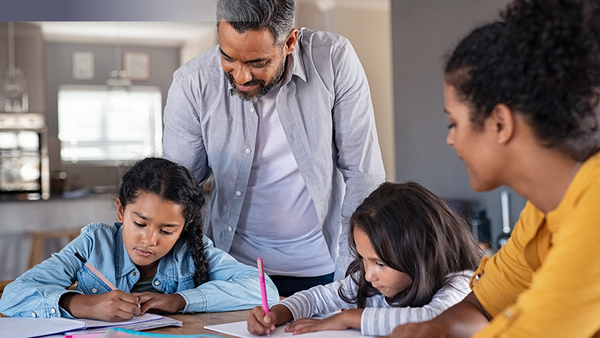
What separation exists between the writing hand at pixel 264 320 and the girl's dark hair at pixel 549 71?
51 centimetres

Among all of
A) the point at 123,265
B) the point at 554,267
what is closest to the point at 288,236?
the point at 123,265

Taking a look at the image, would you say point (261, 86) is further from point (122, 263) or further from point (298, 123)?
point (122, 263)

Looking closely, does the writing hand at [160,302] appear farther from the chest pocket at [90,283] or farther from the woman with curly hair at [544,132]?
the woman with curly hair at [544,132]

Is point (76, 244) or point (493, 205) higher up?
point (76, 244)

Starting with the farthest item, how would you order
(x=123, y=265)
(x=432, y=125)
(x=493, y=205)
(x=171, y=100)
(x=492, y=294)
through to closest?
(x=432, y=125) → (x=493, y=205) → (x=171, y=100) → (x=123, y=265) → (x=492, y=294)

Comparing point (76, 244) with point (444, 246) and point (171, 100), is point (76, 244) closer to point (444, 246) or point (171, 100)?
point (171, 100)

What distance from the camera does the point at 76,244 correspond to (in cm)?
139

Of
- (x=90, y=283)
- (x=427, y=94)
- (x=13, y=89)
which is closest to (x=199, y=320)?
(x=90, y=283)

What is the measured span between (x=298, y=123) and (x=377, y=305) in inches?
20.4

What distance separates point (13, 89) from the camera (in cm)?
555


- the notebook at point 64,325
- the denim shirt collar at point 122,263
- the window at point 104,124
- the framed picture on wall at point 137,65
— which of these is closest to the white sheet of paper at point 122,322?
the notebook at point 64,325

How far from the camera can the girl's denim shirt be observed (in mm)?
1210

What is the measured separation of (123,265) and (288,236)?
0.42 m

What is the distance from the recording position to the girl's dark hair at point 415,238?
3.67ft
